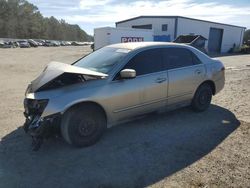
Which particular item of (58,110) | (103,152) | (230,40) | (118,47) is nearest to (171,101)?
(118,47)

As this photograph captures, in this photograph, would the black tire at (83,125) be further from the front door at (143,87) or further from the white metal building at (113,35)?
the white metal building at (113,35)

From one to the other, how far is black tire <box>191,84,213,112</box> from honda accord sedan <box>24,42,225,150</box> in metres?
0.05

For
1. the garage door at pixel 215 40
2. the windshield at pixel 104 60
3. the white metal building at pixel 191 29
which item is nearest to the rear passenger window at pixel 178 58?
the windshield at pixel 104 60

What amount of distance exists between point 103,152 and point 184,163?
1269mm

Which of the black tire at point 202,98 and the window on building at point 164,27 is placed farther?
the window on building at point 164,27

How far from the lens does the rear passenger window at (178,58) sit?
4978 millimetres

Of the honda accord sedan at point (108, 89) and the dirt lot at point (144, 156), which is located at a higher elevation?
the honda accord sedan at point (108, 89)

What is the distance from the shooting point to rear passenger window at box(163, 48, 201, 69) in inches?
196

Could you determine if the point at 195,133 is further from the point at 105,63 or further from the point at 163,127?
the point at 105,63

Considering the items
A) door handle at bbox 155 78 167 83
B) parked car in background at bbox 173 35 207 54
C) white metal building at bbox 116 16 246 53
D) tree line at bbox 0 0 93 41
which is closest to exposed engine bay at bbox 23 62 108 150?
door handle at bbox 155 78 167 83

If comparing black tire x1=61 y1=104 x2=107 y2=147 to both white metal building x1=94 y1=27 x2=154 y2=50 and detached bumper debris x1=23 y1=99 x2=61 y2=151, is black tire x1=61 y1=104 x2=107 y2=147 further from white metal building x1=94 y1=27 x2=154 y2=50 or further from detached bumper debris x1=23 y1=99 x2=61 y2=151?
white metal building x1=94 y1=27 x2=154 y2=50

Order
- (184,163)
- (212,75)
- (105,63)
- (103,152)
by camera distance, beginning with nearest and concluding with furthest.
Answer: (184,163) → (103,152) → (105,63) → (212,75)

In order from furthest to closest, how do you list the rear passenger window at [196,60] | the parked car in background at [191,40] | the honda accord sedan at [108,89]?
the parked car in background at [191,40], the rear passenger window at [196,60], the honda accord sedan at [108,89]

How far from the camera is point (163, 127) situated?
16.1 ft
